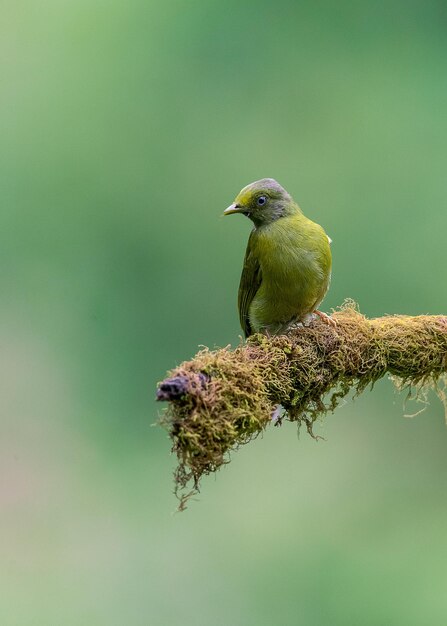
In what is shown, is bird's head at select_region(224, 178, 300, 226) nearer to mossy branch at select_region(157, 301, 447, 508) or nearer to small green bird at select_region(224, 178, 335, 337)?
small green bird at select_region(224, 178, 335, 337)

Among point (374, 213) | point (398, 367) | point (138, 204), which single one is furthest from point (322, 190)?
point (398, 367)

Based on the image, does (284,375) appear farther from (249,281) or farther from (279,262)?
(249,281)

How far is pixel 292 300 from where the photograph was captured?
13.1ft

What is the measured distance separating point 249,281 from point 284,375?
98 centimetres

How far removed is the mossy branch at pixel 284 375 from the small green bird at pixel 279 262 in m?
0.23

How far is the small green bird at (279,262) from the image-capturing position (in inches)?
157

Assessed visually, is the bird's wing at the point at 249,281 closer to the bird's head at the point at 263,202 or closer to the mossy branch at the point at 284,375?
the bird's head at the point at 263,202

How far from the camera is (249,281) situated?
4184 millimetres

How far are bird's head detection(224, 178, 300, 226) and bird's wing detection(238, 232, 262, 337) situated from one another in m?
0.13

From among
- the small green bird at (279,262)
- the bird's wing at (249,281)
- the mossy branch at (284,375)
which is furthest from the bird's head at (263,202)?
the mossy branch at (284,375)

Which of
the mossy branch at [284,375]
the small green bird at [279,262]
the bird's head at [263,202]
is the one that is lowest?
the mossy branch at [284,375]

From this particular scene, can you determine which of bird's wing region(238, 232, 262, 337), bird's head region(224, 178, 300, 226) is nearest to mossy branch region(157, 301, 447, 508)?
bird's wing region(238, 232, 262, 337)

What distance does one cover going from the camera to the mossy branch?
2.63 m

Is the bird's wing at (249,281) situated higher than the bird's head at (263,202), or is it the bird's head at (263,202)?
the bird's head at (263,202)
